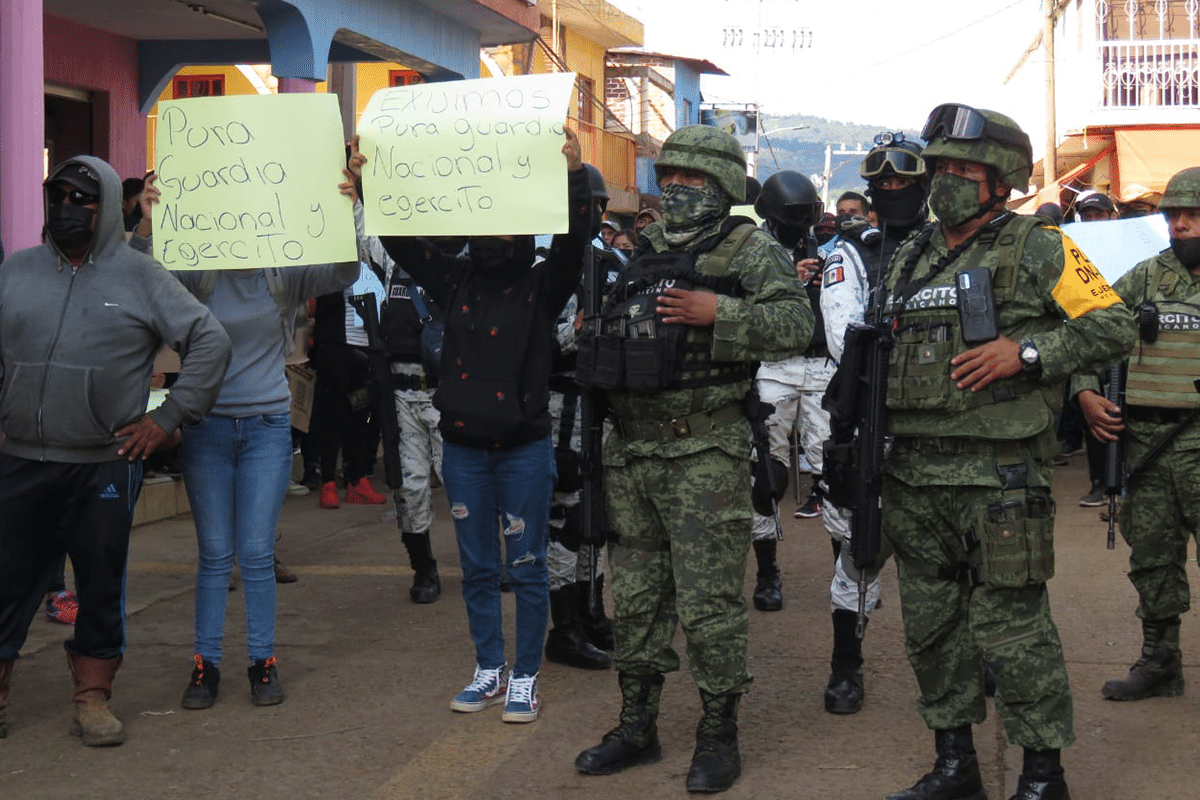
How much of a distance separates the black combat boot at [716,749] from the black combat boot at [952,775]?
49cm

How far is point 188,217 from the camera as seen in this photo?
205 inches

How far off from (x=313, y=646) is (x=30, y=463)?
1.79m

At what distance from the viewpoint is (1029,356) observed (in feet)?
13.7

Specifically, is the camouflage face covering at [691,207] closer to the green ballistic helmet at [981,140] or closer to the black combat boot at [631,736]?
the green ballistic helmet at [981,140]

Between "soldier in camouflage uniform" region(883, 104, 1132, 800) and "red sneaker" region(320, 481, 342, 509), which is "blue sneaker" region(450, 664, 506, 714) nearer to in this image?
"soldier in camouflage uniform" region(883, 104, 1132, 800)

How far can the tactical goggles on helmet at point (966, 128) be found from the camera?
4.34 m

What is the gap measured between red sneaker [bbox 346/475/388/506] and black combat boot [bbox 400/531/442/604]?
10.7ft

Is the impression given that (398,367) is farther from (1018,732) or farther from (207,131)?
(1018,732)

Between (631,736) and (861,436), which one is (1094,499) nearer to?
(861,436)

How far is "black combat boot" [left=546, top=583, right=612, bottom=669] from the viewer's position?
602cm

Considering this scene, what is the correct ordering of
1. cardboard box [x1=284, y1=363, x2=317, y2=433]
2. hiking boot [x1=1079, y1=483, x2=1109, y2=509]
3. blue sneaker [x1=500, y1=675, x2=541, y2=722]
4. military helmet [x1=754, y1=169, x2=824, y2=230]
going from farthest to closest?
hiking boot [x1=1079, y1=483, x2=1109, y2=509] → cardboard box [x1=284, y1=363, x2=317, y2=433] → military helmet [x1=754, y1=169, x2=824, y2=230] → blue sneaker [x1=500, y1=675, x2=541, y2=722]

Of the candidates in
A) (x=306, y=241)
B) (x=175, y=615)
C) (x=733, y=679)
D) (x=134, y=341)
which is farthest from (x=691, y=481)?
(x=175, y=615)

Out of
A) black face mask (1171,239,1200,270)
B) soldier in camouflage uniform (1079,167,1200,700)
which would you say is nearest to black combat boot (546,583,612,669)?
soldier in camouflage uniform (1079,167,1200,700)

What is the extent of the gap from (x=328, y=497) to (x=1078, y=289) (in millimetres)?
6963
